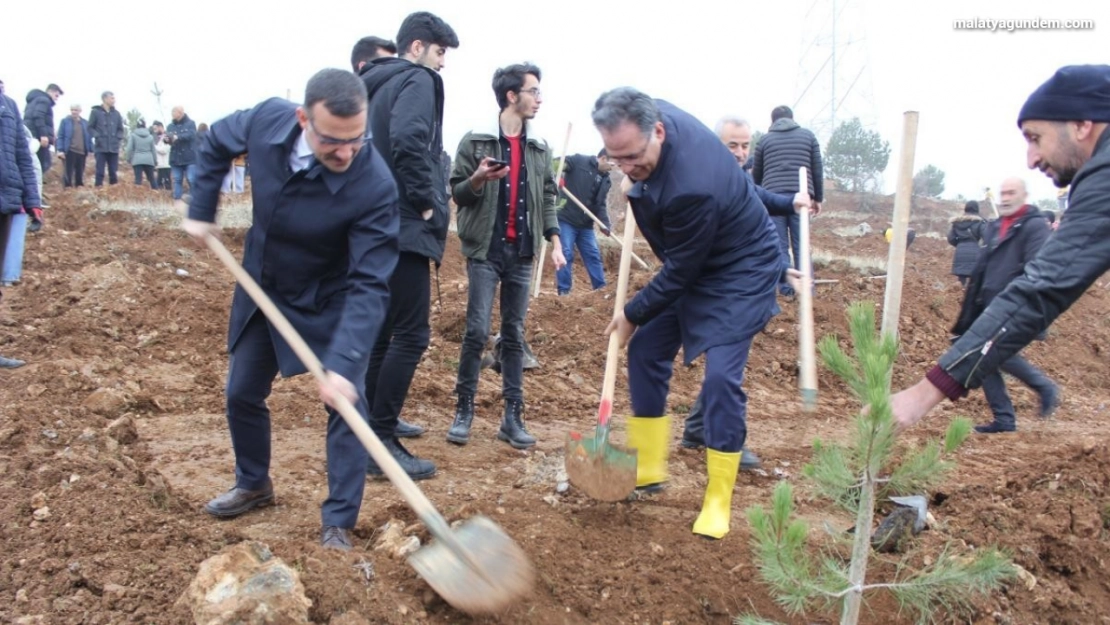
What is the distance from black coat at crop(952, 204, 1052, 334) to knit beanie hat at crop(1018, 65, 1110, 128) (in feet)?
11.6

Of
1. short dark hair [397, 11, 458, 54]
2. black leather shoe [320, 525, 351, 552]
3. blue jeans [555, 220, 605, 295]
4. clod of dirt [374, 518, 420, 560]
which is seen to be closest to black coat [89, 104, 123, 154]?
blue jeans [555, 220, 605, 295]

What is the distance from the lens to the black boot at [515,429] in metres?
4.69

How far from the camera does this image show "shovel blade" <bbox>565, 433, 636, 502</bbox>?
3.39 meters

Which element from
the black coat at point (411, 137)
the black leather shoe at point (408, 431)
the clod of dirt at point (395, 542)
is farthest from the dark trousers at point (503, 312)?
the clod of dirt at point (395, 542)

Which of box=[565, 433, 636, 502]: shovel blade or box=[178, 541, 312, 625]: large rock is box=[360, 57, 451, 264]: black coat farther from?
box=[178, 541, 312, 625]: large rock

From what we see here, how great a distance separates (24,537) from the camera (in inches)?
121

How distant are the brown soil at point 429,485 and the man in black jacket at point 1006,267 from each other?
0.95 feet

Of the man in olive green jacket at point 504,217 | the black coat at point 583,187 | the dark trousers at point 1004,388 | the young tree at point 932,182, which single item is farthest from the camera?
the young tree at point 932,182

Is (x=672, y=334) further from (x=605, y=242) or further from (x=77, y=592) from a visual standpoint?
(x=605, y=242)

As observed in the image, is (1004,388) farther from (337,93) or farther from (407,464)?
(337,93)

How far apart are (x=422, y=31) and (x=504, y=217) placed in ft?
3.35

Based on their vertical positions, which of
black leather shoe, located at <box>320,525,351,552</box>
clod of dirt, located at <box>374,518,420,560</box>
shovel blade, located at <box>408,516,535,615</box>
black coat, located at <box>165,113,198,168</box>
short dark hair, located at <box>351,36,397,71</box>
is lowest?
black leather shoe, located at <box>320,525,351,552</box>

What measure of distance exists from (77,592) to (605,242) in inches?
463

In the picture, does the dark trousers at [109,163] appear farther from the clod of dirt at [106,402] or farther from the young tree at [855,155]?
the young tree at [855,155]
